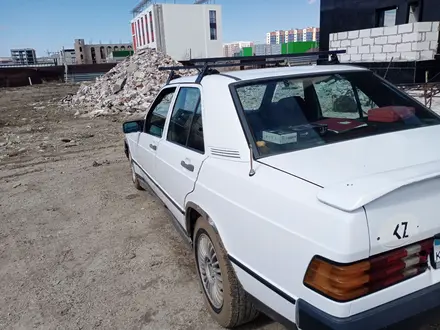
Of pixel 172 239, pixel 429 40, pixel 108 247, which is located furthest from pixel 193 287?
pixel 429 40

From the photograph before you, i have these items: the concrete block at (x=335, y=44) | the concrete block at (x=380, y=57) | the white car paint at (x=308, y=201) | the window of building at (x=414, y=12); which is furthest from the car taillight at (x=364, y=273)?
the concrete block at (x=335, y=44)

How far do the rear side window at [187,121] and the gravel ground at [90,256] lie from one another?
1.01 metres

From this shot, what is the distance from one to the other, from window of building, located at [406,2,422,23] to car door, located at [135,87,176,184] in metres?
10.6

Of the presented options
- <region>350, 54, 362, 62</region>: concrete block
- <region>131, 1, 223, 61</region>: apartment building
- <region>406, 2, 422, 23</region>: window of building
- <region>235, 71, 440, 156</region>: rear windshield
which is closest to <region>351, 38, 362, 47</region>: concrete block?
<region>350, 54, 362, 62</region>: concrete block

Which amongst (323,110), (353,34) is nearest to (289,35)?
(353,34)

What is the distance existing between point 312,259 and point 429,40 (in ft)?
34.1

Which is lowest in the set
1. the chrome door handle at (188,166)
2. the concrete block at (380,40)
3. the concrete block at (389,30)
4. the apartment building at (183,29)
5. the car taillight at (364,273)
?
the car taillight at (364,273)

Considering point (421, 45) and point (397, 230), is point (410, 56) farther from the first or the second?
point (397, 230)

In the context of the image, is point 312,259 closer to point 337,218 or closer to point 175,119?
point 337,218

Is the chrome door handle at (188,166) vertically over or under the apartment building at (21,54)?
under

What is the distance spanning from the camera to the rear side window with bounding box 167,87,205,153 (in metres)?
2.81

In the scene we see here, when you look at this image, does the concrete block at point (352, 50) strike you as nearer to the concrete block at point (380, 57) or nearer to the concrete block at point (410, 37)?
the concrete block at point (380, 57)

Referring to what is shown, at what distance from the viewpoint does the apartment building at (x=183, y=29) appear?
189 feet

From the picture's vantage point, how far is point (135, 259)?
3.66 m
